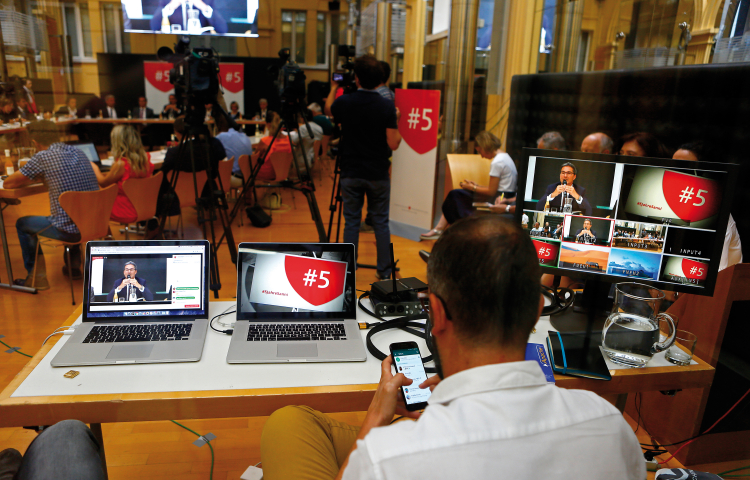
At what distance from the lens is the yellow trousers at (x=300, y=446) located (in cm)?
112

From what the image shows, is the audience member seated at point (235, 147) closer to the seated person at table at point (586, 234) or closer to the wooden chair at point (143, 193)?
the wooden chair at point (143, 193)

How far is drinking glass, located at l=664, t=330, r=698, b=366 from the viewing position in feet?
4.83

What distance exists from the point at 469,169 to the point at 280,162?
89.8 inches

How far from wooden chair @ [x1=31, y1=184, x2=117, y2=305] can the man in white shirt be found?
123 inches

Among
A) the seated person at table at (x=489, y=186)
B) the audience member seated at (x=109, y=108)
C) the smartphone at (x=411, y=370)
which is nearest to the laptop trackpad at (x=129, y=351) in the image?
the smartphone at (x=411, y=370)

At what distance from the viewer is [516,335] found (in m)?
0.81

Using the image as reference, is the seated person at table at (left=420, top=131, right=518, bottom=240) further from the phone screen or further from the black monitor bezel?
the phone screen

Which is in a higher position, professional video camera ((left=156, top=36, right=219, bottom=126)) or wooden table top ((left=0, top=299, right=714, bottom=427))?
professional video camera ((left=156, top=36, right=219, bottom=126))

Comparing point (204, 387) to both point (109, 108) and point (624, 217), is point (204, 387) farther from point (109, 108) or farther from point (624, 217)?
point (109, 108)

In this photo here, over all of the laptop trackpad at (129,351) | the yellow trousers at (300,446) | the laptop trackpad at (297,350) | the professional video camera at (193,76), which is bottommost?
the yellow trousers at (300,446)

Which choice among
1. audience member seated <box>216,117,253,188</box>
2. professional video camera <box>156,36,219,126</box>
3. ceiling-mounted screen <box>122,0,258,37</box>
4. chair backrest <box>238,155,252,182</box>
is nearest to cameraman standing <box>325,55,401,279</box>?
professional video camera <box>156,36,219,126</box>

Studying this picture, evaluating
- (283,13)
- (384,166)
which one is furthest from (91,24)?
(384,166)

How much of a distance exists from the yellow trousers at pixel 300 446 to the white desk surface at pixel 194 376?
9 cm

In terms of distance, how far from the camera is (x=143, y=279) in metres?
1.56
